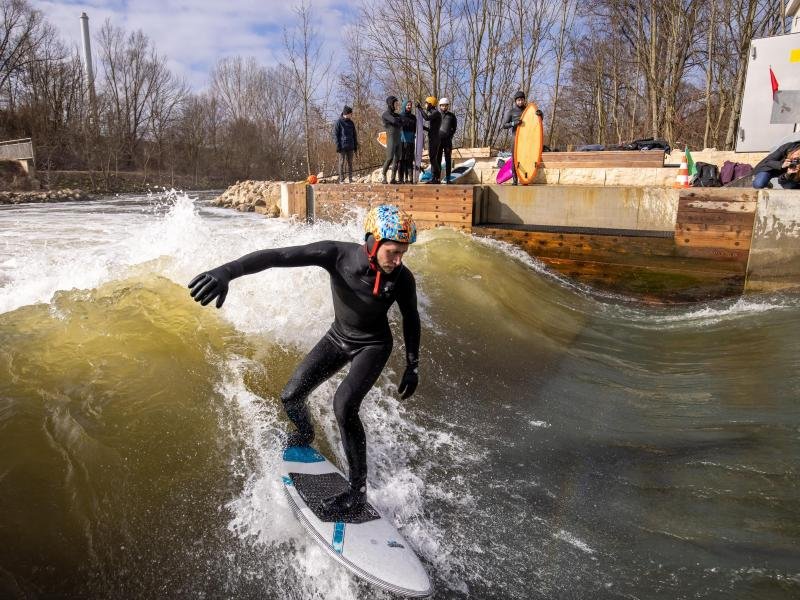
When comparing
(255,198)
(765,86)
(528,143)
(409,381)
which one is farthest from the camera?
(255,198)

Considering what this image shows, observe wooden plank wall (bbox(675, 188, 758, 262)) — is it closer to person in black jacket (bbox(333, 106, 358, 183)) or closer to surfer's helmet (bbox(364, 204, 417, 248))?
person in black jacket (bbox(333, 106, 358, 183))

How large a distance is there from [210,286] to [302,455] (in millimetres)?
1459

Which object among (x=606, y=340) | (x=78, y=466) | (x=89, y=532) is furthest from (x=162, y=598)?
(x=606, y=340)

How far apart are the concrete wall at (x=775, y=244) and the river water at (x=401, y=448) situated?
6.39 feet

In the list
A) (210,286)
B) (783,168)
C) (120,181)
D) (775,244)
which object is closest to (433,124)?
(783,168)

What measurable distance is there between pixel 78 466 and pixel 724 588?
3782 millimetres

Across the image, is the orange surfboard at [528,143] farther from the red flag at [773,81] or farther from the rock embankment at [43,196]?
the rock embankment at [43,196]

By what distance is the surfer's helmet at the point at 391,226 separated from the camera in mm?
2916

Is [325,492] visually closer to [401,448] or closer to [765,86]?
[401,448]

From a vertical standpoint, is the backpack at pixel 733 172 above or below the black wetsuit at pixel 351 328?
above

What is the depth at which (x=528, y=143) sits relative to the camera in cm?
1155

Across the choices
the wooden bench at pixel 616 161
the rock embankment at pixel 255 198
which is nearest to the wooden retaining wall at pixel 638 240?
the wooden bench at pixel 616 161

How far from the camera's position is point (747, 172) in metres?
11.3

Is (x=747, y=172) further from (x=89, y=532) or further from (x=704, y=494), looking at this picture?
(x=89, y=532)
